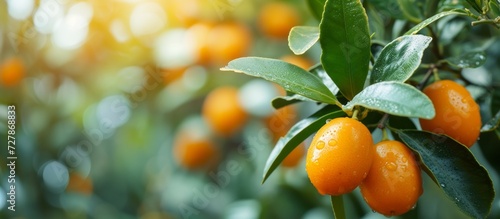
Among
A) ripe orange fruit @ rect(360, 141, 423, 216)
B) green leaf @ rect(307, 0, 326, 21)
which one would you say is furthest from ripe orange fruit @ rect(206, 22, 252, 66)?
ripe orange fruit @ rect(360, 141, 423, 216)

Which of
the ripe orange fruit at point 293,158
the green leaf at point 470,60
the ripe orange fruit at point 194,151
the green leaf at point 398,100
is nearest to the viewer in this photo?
the green leaf at point 398,100

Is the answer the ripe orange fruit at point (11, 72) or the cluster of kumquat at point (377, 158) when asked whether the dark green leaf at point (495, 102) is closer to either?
the cluster of kumquat at point (377, 158)

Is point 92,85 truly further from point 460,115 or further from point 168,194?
point 460,115

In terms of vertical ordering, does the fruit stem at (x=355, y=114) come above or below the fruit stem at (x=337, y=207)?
above

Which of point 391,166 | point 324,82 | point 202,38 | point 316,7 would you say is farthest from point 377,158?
point 202,38

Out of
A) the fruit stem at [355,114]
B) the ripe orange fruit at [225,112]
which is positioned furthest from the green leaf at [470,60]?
the ripe orange fruit at [225,112]

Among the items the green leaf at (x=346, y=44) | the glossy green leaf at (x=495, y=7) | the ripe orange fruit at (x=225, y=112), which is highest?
the green leaf at (x=346, y=44)

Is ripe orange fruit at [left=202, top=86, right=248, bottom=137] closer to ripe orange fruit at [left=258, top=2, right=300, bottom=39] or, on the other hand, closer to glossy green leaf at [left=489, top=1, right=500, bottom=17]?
ripe orange fruit at [left=258, top=2, right=300, bottom=39]
